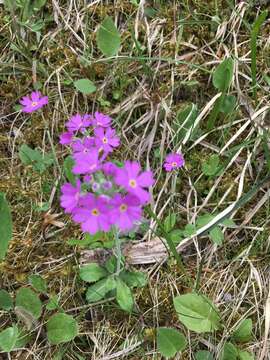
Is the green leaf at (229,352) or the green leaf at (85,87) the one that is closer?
the green leaf at (229,352)

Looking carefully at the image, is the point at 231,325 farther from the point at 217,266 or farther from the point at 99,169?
the point at 99,169

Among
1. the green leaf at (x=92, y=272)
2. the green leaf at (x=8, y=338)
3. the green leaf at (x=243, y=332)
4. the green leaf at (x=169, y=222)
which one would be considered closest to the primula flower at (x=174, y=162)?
the green leaf at (x=169, y=222)

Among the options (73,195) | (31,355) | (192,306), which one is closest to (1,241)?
(31,355)

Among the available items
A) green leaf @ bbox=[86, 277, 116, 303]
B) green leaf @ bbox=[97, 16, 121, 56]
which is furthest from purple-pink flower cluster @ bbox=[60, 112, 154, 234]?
green leaf @ bbox=[97, 16, 121, 56]

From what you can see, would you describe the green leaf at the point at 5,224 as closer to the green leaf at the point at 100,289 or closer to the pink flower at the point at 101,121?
the green leaf at the point at 100,289

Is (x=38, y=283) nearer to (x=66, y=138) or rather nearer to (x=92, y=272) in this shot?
(x=92, y=272)

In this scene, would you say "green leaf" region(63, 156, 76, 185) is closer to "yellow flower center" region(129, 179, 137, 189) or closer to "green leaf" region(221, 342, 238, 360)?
"yellow flower center" region(129, 179, 137, 189)

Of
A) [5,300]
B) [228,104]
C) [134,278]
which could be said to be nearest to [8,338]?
[5,300]
